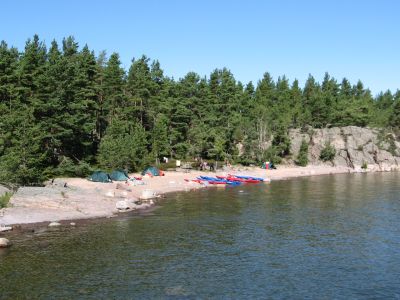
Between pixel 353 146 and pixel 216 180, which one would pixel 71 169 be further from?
pixel 353 146

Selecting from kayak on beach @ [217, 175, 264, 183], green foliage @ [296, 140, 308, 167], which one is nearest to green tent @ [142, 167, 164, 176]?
kayak on beach @ [217, 175, 264, 183]

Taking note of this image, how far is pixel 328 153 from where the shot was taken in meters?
127

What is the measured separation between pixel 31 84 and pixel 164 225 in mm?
40934

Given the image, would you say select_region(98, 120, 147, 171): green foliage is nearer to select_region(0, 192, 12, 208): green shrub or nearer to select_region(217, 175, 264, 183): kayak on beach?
select_region(217, 175, 264, 183): kayak on beach

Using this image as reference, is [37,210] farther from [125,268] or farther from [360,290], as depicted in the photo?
[360,290]

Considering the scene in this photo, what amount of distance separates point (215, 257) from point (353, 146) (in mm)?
109000

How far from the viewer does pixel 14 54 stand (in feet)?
253

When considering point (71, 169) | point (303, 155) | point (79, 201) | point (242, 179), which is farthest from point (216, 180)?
point (303, 155)

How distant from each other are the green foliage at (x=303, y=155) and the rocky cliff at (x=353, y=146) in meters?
2.22

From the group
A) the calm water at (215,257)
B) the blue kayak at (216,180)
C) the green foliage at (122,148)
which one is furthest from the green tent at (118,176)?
the calm water at (215,257)

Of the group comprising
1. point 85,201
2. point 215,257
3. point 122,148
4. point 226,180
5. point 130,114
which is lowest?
point 215,257

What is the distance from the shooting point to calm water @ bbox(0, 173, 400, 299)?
24.8 meters

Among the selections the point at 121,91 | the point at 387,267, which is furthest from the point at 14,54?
the point at 387,267

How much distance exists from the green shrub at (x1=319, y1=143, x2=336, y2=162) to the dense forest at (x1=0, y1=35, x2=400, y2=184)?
36.6 ft
